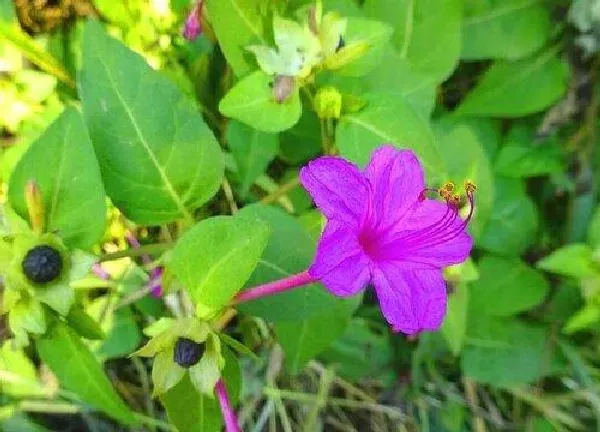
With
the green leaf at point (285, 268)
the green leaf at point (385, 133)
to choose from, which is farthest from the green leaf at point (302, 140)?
the green leaf at point (285, 268)

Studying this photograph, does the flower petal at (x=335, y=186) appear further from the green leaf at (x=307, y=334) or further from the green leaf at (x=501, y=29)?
the green leaf at (x=501, y=29)

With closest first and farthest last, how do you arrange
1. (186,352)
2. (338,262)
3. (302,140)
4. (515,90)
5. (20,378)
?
(338,262)
(186,352)
(302,140)
(20,378)
(515,90)

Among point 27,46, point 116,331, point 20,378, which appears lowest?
point 20,378

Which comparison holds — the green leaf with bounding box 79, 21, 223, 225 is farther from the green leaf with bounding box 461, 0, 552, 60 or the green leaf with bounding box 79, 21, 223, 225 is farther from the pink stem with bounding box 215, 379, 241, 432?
the green leaf with bounding box 461, 0, 552, 60

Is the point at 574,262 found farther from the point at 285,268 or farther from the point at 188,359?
the point at 188,359

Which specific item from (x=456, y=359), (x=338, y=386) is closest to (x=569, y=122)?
(x=456, y=359)

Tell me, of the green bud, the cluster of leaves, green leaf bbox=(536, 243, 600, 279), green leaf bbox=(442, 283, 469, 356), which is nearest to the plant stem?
the cluster of leaves

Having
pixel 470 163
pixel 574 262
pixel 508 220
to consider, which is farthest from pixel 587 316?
pixel 470 163
